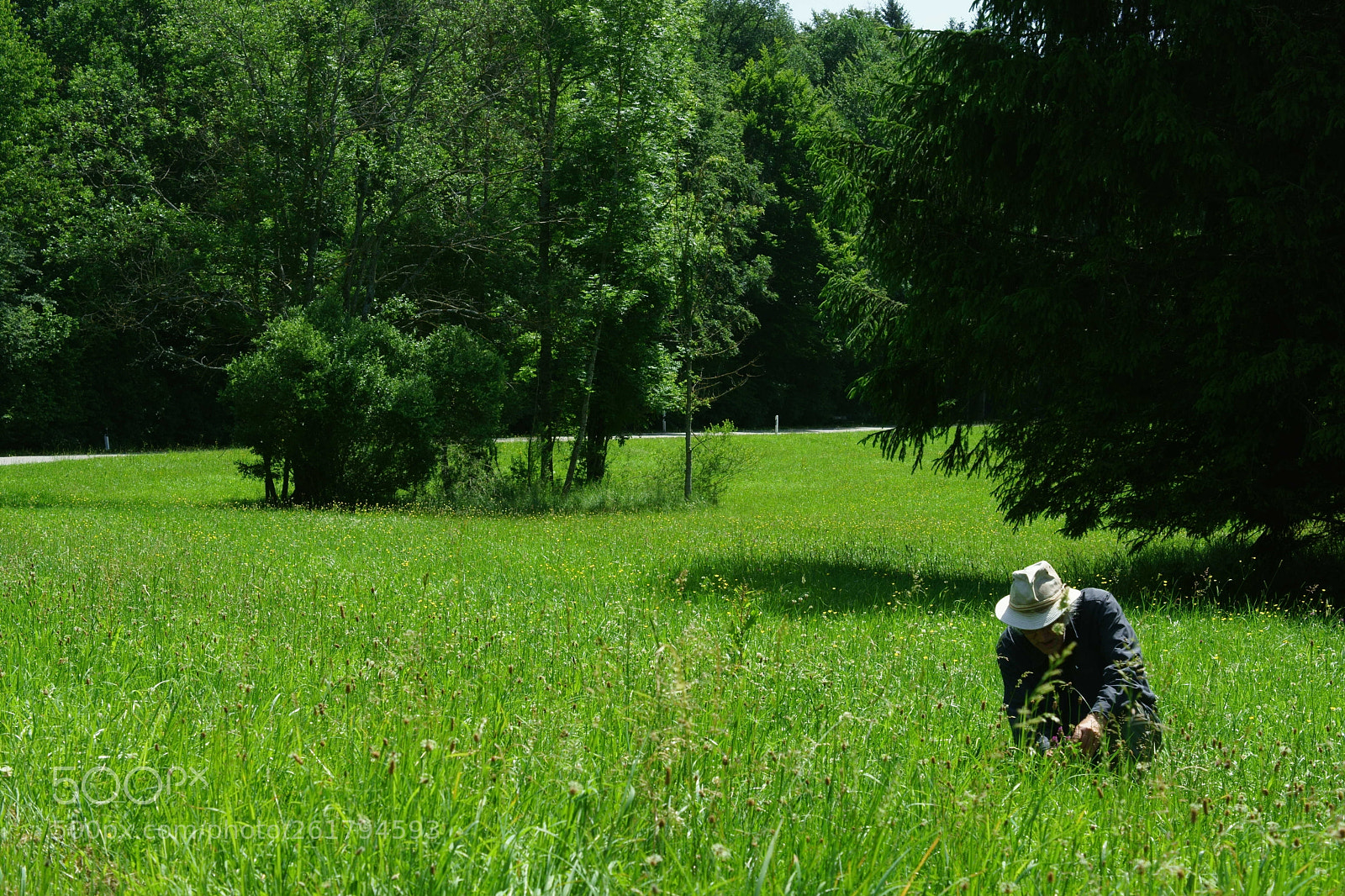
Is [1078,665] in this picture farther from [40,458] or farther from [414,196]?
[40,458]

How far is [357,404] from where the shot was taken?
71.8 ft

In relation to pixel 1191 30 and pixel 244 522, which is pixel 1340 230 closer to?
pixel 1191 30

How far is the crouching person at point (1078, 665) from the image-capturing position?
4.18 metres

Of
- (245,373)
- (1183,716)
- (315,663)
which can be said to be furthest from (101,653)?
(245,373)

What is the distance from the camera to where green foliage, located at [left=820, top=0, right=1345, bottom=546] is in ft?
32.5

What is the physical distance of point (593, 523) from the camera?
63.9 ft

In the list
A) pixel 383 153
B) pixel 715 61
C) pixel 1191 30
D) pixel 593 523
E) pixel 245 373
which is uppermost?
pixel 715 61

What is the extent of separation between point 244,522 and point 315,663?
11.8m

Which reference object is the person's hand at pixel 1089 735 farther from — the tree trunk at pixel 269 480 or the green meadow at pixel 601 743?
the tree trunk at pixel 269 480

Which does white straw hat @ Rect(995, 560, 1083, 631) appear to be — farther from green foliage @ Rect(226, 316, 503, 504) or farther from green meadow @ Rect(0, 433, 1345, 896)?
green foliage @ Rect(226, 316, 503, 504)

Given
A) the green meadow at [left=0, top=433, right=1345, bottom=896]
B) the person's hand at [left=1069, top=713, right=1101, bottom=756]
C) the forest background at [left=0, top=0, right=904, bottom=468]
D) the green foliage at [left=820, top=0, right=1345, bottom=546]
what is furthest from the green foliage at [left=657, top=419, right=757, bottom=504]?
the person's hand at [left=1069, top=713, right=1101, bottom=756]

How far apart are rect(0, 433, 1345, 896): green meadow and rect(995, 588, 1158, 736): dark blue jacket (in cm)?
29

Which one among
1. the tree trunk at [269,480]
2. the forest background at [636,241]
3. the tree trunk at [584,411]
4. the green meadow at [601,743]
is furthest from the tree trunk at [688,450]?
the green meadow at [601,743]

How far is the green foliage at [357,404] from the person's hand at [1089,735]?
19.4 meters
